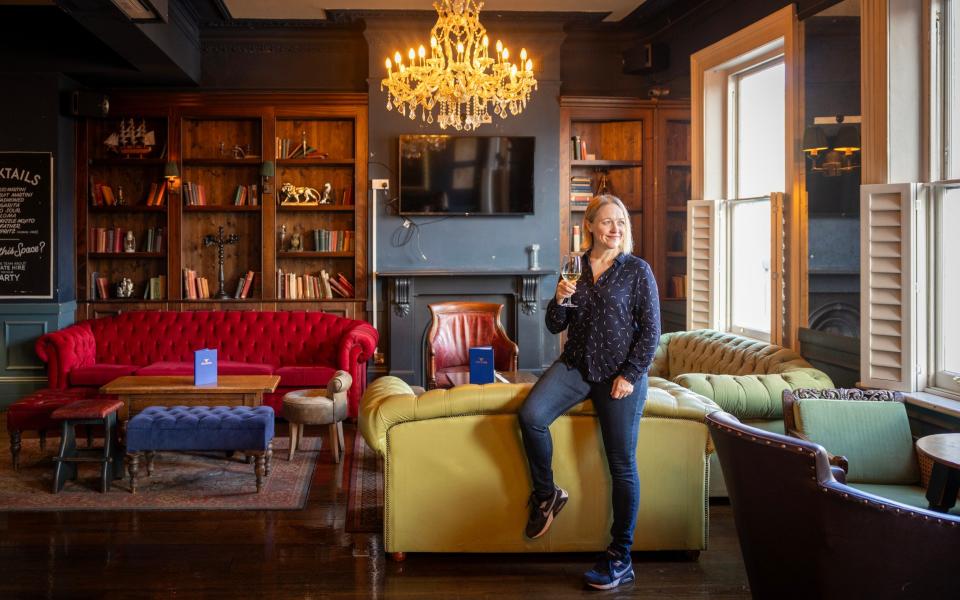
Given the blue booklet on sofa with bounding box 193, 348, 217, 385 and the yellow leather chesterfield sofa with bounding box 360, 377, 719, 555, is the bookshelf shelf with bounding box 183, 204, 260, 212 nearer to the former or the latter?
the blue booklet on sofa with bounding box 193, 348, 217, 385

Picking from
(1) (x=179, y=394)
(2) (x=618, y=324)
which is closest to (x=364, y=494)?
(1) (x=179, y=394)

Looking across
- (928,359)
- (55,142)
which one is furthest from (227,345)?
(928,359)

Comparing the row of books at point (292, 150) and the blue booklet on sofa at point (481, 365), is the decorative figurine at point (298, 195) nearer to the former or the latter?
the row of books at point (292, 150)

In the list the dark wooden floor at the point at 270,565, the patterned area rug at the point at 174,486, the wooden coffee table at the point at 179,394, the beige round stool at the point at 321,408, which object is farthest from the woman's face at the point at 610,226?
Answer: the wooden coffee table at the point at 179,394

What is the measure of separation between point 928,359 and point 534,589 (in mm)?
2254

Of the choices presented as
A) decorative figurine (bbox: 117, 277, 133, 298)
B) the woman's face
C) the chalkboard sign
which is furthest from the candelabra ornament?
the woman's face

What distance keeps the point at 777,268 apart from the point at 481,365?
6.53 feet

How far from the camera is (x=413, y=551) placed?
3.61 meters

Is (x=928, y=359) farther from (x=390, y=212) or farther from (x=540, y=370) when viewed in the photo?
(x=390, y=212)

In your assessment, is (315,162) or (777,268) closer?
(777,268)

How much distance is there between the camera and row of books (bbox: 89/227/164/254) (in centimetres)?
784

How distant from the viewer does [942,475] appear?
3.06 metres

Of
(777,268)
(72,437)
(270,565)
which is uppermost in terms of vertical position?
(777,268)

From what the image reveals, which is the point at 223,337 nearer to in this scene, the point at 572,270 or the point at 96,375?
the point at 96,375
